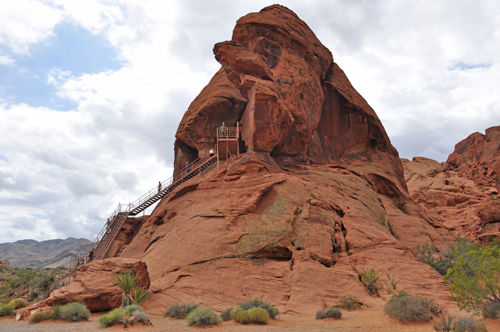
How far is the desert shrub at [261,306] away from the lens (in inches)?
466

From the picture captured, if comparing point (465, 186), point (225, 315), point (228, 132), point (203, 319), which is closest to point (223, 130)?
point (228, 132)

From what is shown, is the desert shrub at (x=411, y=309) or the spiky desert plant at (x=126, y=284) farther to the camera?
the spiky desert plant at (x=126, y=284)

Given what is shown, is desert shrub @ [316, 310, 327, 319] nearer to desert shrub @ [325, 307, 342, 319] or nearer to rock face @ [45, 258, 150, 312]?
desert shrub @ [325, 307, 342, 319]

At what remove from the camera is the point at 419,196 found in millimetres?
45594

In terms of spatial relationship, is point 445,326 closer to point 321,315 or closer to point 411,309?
point 411,309

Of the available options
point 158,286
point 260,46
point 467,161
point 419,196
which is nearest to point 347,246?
point 158,286

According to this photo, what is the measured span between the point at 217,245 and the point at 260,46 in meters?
14.6

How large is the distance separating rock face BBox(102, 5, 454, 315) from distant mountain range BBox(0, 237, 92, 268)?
43927 millimetres

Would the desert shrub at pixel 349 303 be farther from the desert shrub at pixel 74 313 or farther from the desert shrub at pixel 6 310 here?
the desert shrub at pixel 6 310

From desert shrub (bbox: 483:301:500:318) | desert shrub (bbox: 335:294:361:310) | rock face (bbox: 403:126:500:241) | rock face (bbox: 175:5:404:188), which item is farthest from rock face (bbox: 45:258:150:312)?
rock face (bbox: 403:126:500:241)

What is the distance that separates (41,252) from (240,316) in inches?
4834

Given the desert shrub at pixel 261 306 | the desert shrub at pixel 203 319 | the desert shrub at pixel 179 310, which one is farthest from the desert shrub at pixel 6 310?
the desert shrub at pixel 261 306

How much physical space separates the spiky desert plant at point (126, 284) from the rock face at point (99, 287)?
18cm

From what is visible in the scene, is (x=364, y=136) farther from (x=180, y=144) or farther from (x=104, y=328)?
(x=104, y=328)
